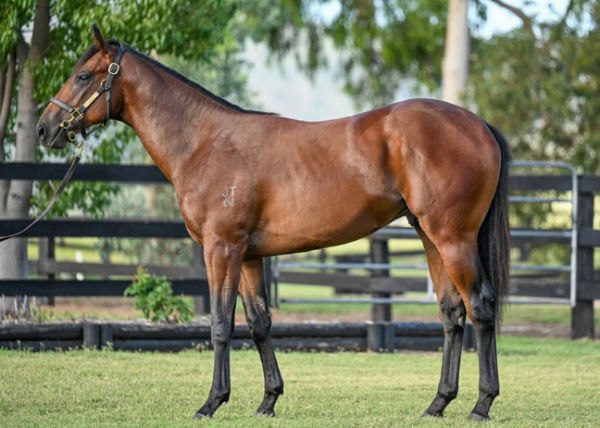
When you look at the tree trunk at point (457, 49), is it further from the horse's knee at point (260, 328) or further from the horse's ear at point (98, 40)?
the horse's ear at point (98, 40)

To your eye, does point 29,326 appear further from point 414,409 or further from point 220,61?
point 220,61

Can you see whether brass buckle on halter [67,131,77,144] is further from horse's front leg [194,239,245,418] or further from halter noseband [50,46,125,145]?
horse's front leg [194,239,245,418]

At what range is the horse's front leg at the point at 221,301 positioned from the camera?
17.9 feet

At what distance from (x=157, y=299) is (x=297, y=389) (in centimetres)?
244

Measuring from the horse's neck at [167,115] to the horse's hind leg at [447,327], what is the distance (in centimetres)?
147

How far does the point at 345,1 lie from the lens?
21594 millimetres

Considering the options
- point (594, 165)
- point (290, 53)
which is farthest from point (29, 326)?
point (290, 53)

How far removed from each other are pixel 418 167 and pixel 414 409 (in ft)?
5.10

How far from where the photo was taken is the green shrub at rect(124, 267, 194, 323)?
28.3 ft

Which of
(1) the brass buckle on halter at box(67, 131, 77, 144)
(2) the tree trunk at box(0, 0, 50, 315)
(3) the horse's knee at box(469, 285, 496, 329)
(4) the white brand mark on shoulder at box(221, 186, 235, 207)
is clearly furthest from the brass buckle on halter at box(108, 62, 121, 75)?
(2) the tree trunk at box(0, 0, 50, 315)

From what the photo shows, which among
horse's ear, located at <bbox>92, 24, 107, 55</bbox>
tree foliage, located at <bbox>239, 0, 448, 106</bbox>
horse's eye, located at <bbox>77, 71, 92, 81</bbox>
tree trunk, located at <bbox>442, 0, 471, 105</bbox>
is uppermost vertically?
tree foliage, located at <bbox>239, 0, 448, 106</bbox>

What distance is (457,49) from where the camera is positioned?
632 inches

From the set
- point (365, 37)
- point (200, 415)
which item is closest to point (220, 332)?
point (200, 415)

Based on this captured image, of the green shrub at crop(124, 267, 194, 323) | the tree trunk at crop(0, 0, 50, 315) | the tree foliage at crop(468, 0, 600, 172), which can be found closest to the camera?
the green shrub at crop(124, 267, 194, 323)
